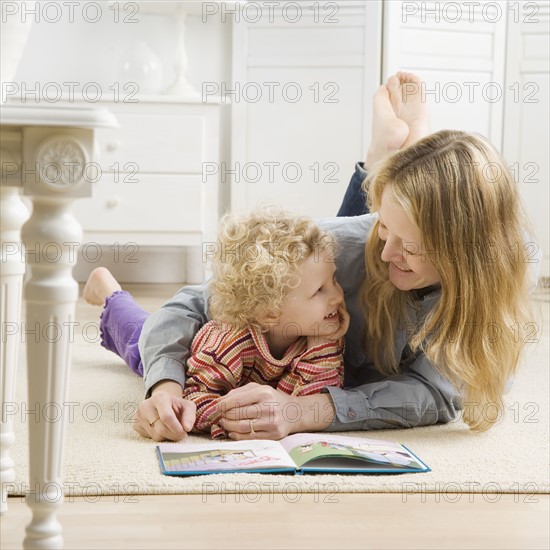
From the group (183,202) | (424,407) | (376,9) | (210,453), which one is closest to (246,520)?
(210,453)

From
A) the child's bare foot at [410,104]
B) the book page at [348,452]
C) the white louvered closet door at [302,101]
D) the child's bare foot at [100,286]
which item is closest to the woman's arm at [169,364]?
the book page at [348,452]

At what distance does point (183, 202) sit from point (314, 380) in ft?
5.72

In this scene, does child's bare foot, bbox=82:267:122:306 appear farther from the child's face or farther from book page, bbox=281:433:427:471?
book page, bbox=281:433:427:471

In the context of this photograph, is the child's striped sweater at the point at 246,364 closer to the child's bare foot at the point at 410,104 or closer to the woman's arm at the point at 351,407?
Answer: the woman's arm at the point at 351,407

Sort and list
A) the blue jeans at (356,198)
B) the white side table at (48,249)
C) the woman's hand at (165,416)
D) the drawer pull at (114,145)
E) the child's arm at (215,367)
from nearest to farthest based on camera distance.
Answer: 1. the white side table at (48,249)
2. the woman's hand at (165,416)
3. the child's arm at (215,367)
4. the blue jeans at (356,198)
5. the drawer pull at (114,145)

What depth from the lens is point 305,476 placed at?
1250mm

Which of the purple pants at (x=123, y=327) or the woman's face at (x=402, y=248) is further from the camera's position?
the purple pants at (x=123, y=327)

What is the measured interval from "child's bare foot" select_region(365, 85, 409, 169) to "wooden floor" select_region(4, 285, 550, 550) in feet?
3.63

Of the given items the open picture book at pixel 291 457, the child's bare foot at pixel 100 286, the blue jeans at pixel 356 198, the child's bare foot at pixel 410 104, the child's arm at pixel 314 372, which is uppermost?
the child's bare foot at pixel 410 104

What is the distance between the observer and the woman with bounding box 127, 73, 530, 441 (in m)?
1.43

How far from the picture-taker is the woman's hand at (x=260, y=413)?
1.41 metres

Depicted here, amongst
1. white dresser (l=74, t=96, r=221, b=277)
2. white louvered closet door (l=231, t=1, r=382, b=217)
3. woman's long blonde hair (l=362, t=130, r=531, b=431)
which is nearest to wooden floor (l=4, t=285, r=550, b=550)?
woman's long blonde hair (l=362, t=130, r=531, b=431)

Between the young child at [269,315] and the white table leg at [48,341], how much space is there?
592mm

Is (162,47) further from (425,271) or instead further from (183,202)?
(425,271)
